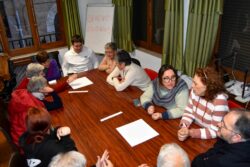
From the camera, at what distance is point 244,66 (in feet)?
9.20

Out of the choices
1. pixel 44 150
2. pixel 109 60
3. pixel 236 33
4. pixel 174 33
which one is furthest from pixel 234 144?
pixel 174 33

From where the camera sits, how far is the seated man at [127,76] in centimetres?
247

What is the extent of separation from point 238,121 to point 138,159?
67 centimetres

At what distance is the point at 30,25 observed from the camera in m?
4.52

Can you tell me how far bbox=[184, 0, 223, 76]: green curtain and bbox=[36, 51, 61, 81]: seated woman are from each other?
1941mm

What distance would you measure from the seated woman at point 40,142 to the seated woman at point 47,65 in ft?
5.30

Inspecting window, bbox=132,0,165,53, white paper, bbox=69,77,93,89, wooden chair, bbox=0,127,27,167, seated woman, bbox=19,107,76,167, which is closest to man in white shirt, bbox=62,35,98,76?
white paper, bbox=69,77,93,89

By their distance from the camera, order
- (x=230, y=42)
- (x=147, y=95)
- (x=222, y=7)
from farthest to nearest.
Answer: (x=230, y=42) < (x=222, y=7) < (x=147, y=95)

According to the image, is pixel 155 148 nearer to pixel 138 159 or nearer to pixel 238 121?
pixel 138 159

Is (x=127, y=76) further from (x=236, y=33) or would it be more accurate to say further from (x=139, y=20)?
(x=139, y=20)

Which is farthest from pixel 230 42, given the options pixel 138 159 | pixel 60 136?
pixel 60 136

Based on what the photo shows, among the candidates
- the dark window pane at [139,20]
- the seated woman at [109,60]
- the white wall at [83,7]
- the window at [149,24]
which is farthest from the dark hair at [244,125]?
the white wall at [83,7]

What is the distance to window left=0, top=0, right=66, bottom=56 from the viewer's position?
170 inches

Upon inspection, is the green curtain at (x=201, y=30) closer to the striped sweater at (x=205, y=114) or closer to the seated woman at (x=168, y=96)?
the seated woman at (x=168, y=96)
